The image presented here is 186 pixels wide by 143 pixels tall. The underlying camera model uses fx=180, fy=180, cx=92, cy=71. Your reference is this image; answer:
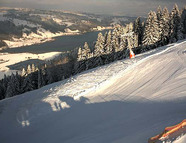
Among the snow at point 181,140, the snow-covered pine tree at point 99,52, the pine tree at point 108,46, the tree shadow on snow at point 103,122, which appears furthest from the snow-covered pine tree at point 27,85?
the snow at point 181,140

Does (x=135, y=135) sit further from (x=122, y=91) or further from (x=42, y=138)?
(x=122, y=91)

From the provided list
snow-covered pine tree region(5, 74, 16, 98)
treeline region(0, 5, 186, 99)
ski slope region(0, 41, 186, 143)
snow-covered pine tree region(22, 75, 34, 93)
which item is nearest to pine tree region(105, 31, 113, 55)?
treeline region(0, 5, 186, 99)

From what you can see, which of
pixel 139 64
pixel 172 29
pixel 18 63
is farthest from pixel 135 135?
pixel 18 63

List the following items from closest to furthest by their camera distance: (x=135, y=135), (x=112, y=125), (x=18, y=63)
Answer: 1. (x=135, y=135)
2. (x=112, y=125)
3. (x=18, y=63)

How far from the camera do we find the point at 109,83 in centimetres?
1186

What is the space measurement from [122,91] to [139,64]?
14.7 ft

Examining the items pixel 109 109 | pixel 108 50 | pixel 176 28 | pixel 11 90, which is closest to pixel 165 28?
pixel 176 28

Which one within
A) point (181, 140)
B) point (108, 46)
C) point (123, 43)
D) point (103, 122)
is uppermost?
point (181, 140)

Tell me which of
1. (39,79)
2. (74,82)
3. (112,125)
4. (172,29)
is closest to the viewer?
(112,125)

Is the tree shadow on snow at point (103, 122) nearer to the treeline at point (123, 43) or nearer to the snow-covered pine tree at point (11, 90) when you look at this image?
the treeline at point (123, 43)

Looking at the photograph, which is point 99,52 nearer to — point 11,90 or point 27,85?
point 27,85

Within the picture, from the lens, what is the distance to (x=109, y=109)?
28.0ft

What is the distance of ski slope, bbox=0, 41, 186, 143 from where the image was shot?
6350 mm

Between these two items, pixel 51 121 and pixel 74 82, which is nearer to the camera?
pixel 51 121
